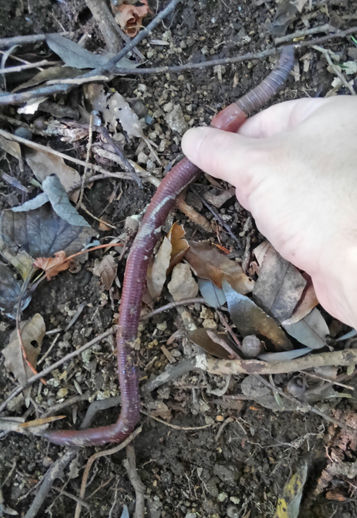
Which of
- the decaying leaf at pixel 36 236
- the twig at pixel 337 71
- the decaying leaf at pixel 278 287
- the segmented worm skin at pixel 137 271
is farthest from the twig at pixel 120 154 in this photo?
the twig at pixel 337 71

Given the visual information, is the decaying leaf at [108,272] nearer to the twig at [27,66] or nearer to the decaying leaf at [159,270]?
the decaying leaf at [159,270]

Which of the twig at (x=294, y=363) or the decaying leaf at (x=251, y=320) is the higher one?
the decaying leaf at (x=251, y=320)

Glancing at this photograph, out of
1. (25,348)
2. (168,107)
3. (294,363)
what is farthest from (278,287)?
(25,348)

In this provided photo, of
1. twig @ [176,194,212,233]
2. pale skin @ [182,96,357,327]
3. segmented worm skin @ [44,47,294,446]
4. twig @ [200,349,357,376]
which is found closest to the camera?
pale skin @ [182,96,357,327]

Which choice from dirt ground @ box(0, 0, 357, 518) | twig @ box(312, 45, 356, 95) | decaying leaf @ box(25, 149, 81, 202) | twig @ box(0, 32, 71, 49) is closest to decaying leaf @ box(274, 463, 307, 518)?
dirt ground @ box(0, 0, 357, 518)

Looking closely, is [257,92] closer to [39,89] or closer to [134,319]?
[39,89]

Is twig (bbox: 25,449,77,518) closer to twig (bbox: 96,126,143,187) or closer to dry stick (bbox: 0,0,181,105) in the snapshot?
twig (bbox: 96,126,143,187)
